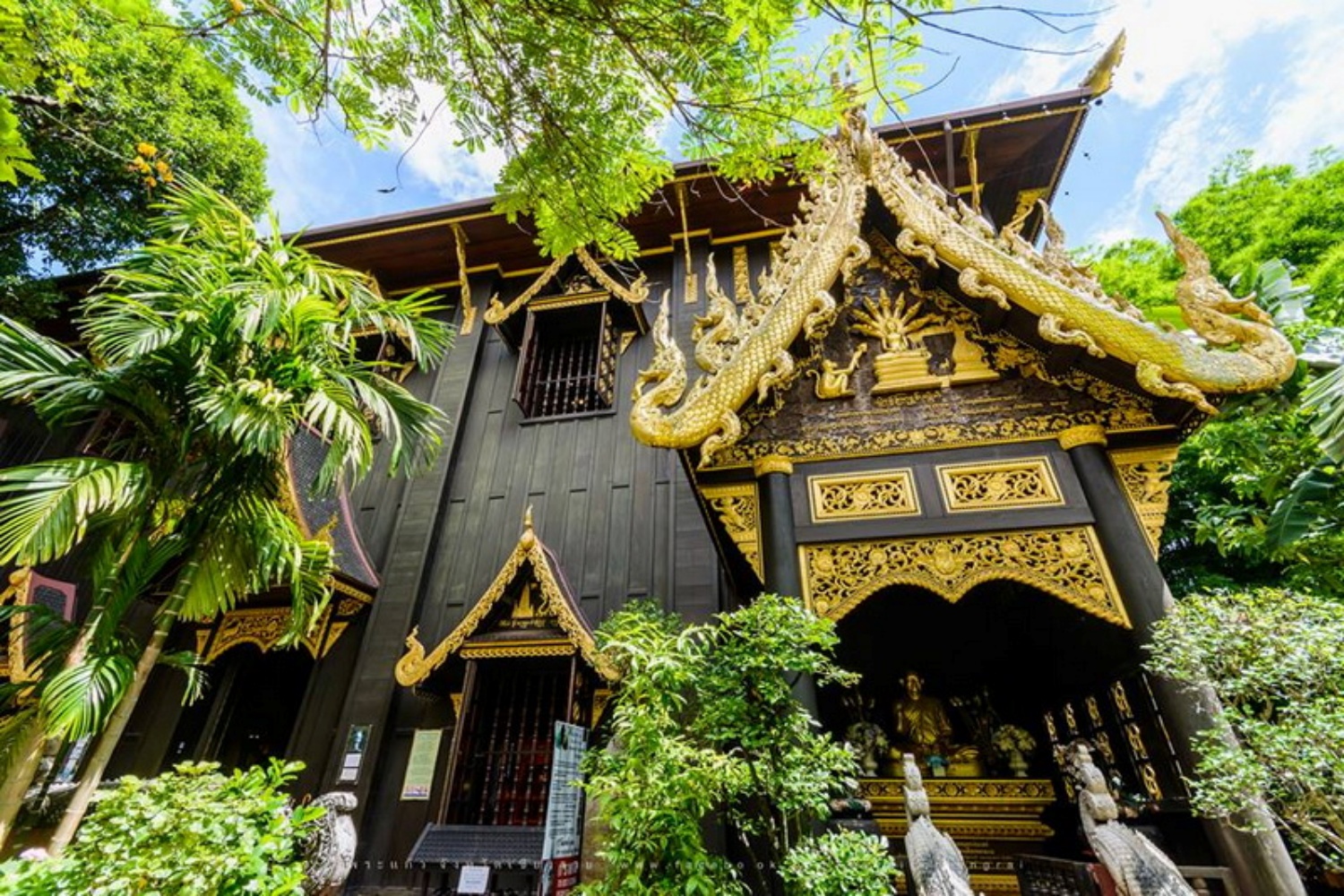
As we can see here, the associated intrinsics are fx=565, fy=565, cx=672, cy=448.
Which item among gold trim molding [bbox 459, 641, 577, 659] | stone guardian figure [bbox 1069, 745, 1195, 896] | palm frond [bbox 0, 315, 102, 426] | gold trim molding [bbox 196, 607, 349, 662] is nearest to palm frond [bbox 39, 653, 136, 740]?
palm frond [bbox 0, 315, 102, 426]

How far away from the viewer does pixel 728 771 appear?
278cm

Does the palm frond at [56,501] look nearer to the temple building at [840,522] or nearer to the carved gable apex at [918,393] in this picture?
the temple building at [840,522]

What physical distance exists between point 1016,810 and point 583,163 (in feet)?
20.4

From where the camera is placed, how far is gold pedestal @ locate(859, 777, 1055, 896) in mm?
4945

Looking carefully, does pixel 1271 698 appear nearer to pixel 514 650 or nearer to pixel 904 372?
pixel 904 372

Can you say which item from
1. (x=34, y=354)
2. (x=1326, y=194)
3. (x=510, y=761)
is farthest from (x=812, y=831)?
(x=1326, y=194)

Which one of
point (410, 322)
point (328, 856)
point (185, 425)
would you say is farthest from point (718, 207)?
point (328, 856)

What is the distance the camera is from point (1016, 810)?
4.98 m

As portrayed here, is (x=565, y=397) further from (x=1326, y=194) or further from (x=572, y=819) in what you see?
(x=1326, y=194)

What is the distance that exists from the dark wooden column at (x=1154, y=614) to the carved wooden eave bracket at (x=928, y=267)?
585mm

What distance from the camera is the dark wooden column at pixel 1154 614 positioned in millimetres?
2719

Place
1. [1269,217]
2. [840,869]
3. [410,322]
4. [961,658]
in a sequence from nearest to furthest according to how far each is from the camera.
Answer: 1. [840,869]
2. [410,322]
3. [961,658]
4. [1269,217]

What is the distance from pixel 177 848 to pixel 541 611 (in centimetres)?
320

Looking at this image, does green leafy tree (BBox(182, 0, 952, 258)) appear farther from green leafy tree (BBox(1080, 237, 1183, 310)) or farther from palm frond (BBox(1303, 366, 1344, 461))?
green leafy tree (BBox(1080, 237, 1183, 310))
